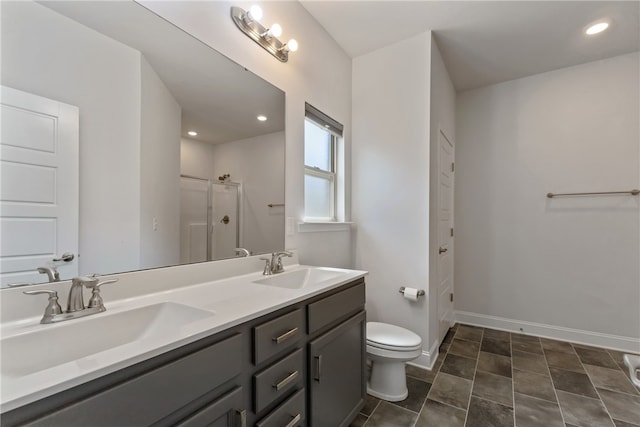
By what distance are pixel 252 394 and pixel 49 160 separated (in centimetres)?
95

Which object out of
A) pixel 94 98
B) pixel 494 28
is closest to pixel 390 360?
pixel 94 98

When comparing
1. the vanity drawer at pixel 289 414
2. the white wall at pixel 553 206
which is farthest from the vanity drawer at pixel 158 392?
the white wall at pixel 553 206

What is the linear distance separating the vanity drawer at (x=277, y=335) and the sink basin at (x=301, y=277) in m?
0.42

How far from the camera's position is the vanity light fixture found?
1.48 m

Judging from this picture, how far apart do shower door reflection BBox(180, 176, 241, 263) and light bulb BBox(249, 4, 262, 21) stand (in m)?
0.93

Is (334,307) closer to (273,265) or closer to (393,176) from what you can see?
(273,265)

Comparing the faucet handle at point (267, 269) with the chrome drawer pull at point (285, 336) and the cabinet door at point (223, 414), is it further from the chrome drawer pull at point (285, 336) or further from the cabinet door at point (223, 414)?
the cabinet door at point (223, 414)

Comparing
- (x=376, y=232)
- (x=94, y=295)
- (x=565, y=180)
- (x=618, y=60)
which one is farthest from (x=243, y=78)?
(x=618, y=60)

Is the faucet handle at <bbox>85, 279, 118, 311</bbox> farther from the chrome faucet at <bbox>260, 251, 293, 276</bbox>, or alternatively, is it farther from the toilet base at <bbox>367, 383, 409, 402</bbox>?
the toilet base at <bbox>367, 383, 409, 402</bbox>

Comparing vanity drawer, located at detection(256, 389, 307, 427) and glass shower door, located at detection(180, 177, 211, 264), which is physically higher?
glass shower door, located at detection(180, 177, 211, 264)

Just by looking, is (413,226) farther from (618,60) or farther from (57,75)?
(618,60)

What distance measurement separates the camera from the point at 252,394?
2.92ft

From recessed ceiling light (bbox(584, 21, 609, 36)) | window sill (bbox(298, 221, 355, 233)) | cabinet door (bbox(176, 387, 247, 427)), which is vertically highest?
recessed ceiling light (bbox(584, 21, 609, 36))

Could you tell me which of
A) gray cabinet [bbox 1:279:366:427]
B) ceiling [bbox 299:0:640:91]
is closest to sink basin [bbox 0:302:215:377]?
gray cabinet [bbox 1:279:366:427]
